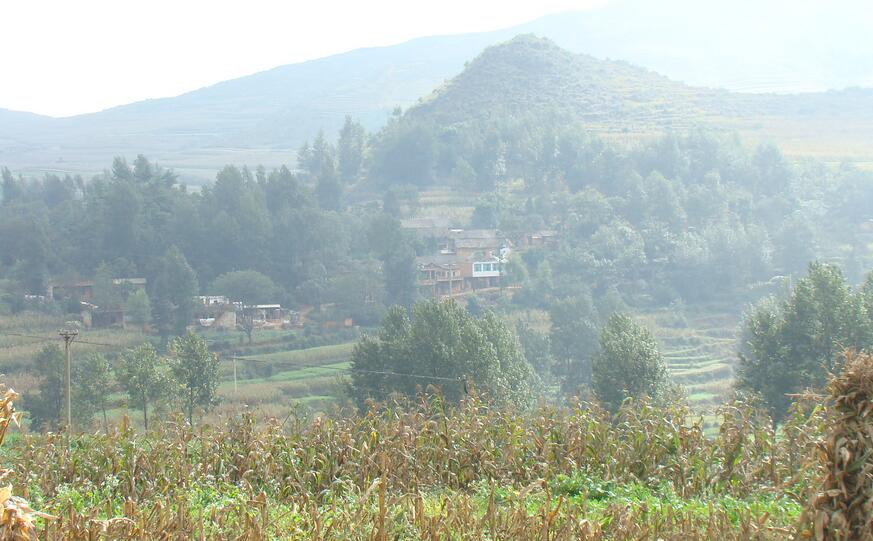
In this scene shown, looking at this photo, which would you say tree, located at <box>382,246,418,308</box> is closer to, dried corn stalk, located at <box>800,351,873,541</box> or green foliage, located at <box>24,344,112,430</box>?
green foliage, located at <box>24,344,112,430</box>

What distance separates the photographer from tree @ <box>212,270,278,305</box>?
41.4m

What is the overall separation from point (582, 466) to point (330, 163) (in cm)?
5905

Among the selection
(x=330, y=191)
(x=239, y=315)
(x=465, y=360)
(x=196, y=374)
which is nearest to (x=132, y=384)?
(x=196, y=374)

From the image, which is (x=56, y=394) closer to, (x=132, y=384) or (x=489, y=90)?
(x=132, y=384)

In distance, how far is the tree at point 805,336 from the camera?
67.8ft

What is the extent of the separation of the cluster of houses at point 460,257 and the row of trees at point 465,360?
1682 centimetres

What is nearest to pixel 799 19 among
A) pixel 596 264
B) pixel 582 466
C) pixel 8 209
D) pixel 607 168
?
pixel 607 168

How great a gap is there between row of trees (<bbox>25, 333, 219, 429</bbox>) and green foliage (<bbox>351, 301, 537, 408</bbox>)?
4090 mm

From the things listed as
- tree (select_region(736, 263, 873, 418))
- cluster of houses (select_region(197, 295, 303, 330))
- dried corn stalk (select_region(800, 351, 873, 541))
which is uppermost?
dried corn stalk (select_region(800, 351, 873, 541))

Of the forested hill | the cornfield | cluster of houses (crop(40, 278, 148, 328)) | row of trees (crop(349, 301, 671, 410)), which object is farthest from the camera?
the forested hill

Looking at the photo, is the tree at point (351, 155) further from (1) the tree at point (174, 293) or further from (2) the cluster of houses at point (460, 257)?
(1) the tree at point (174, 293)

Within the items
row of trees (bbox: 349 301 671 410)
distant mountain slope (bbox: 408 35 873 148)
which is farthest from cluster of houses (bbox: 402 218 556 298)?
distant mountain slope (bbox: 408 35 873 148)

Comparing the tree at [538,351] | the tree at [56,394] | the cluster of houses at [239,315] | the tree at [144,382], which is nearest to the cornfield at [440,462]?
the tree at [144,382]

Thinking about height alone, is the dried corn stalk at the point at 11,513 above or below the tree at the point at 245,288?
above
